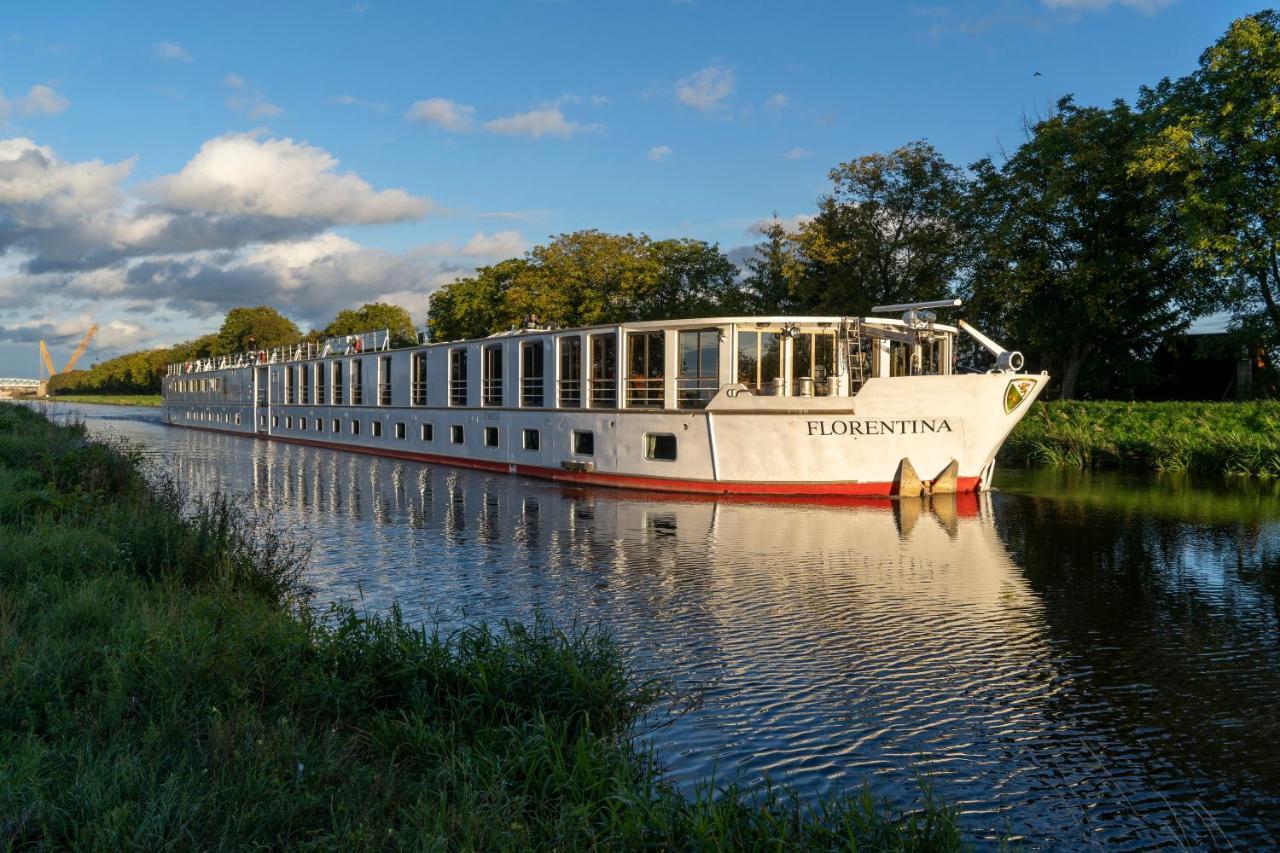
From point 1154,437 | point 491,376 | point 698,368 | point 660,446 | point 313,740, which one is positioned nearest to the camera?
point 313,740

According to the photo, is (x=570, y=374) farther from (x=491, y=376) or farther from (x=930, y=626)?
(x=930, y=626)

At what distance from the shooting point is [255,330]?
134m

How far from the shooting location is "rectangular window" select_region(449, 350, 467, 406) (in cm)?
3588

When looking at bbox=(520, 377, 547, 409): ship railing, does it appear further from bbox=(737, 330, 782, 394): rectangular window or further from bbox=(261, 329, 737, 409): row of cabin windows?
bbox=(737, 330, 782, 394): rectangular window

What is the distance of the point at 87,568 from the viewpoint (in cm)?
1005

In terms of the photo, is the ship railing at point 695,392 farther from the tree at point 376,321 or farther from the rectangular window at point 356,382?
the tree at point 376,321

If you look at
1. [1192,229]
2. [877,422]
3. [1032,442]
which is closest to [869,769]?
[877,422]

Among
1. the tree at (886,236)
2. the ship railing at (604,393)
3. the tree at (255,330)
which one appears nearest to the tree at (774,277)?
the tree at (886,236)

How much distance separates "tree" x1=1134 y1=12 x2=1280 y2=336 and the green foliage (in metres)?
26.3

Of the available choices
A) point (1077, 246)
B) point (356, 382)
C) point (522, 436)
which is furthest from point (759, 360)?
point (356, 382)

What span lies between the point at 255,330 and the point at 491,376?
366 ft

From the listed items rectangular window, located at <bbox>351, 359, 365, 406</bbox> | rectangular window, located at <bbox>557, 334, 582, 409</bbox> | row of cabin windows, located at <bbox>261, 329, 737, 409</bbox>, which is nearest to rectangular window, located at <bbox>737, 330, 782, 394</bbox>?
row of cabin windows, located at <bbox>261, 329, 737, 409</bbox>

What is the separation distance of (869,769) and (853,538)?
11.0 m

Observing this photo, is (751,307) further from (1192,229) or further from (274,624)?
(274,624)
